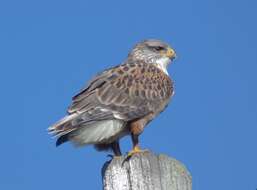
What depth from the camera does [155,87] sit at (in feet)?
24.7

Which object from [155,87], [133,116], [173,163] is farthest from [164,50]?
[173,163]

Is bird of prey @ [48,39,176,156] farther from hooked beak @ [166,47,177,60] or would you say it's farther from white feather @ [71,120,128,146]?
hooked beak @ [166,47,177,60]

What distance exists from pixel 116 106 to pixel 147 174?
3276 millimetres

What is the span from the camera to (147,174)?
3895mm

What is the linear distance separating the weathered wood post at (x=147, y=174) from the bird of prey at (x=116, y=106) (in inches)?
83.6

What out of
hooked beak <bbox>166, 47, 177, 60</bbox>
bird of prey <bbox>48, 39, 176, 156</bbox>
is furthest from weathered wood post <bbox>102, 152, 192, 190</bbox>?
hooked beak <bbox>166, 47, 177, 60</bbox>

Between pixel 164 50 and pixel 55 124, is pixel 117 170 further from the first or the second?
pixel 164 50

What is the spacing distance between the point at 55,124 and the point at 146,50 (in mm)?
2521

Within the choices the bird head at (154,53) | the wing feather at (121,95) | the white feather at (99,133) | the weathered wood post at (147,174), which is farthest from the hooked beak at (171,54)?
the weathered wood post at (147,174)

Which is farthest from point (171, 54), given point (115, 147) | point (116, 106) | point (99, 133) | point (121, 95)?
point (99, 133)

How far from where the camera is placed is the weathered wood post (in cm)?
384

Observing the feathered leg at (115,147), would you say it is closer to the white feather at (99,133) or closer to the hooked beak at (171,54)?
the white feather at (99,133)

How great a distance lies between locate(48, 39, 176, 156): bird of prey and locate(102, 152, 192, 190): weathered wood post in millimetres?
Result: 2123

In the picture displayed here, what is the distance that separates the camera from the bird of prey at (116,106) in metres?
6.75
